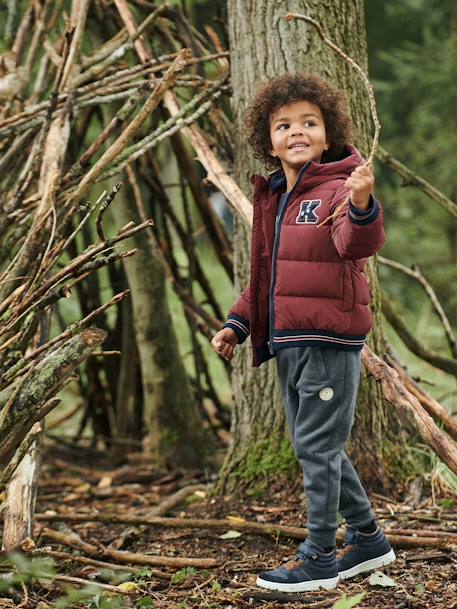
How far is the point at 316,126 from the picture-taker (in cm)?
275

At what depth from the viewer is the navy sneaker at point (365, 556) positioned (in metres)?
2.80

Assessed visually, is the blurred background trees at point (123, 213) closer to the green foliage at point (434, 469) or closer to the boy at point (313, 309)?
the green foliage at point (434, 469)

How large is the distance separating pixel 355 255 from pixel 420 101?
477 inches

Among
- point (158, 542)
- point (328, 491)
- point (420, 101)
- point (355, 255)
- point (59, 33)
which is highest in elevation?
point (420, 101)

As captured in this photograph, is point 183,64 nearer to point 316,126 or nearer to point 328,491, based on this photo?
point 316,126

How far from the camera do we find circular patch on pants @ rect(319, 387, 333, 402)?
263cm

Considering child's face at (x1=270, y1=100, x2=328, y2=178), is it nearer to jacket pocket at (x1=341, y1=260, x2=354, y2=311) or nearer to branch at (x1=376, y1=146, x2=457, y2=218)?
jacket pocket at (x1=341, y1=260, x2=354, y2=311)

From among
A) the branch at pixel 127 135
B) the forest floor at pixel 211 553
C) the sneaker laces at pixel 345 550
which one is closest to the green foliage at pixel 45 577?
the forest floor at pixel 211 553

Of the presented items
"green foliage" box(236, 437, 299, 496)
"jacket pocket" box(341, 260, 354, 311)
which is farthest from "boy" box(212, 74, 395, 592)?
"green foliage" box(236, 437, 299, 496)

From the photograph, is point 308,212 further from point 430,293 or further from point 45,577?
point 430,293

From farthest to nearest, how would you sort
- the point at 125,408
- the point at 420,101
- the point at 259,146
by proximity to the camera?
the point at 420,101 < the point at 125,408 < the point at 259,146

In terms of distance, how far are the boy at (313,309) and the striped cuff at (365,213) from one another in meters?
0.08

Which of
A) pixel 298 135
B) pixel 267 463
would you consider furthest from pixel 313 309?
pixel 267 463

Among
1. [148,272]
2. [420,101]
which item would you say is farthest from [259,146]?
[420,101]
